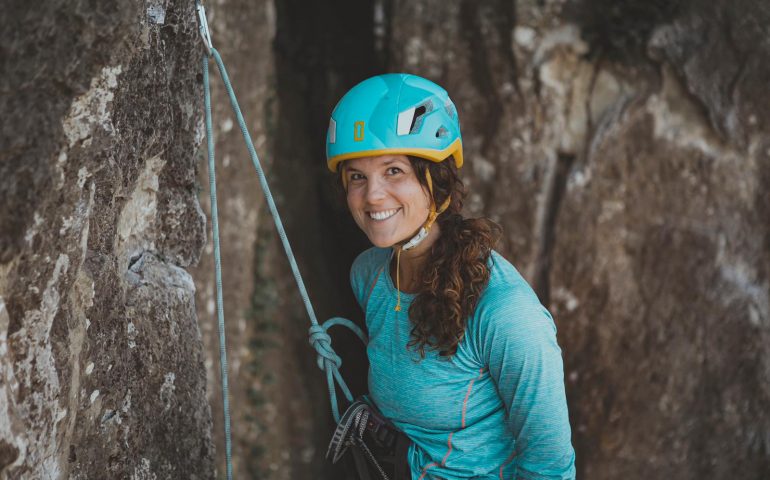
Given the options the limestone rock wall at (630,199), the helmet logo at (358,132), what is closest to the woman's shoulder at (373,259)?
the helmet logo at (358,132)

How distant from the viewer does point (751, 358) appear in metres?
5.23

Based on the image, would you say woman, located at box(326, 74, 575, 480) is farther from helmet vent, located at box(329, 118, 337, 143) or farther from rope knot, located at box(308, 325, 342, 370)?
rope knot, located at box(308, 325, 342, 370)

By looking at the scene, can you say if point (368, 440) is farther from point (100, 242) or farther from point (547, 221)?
point (547, 221)

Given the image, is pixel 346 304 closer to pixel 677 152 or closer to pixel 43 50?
pixel 677 152

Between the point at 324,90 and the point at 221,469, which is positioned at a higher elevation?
the point at 324,90

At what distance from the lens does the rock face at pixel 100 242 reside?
1.65 metres

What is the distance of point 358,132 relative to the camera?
7.41 ft

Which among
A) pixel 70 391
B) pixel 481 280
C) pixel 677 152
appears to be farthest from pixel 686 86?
pixel 70 391

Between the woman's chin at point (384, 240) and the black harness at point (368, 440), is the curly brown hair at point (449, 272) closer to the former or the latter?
the woman's chin at point (384, 240)

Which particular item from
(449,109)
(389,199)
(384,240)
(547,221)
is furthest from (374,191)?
(547,221)

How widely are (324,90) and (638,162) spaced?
254 centimetres

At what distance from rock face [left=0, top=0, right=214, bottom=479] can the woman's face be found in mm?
639

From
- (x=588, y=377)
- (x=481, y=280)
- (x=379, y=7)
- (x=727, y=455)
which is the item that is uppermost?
(x=379, y=7)

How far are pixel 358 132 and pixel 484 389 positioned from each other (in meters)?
0.88
